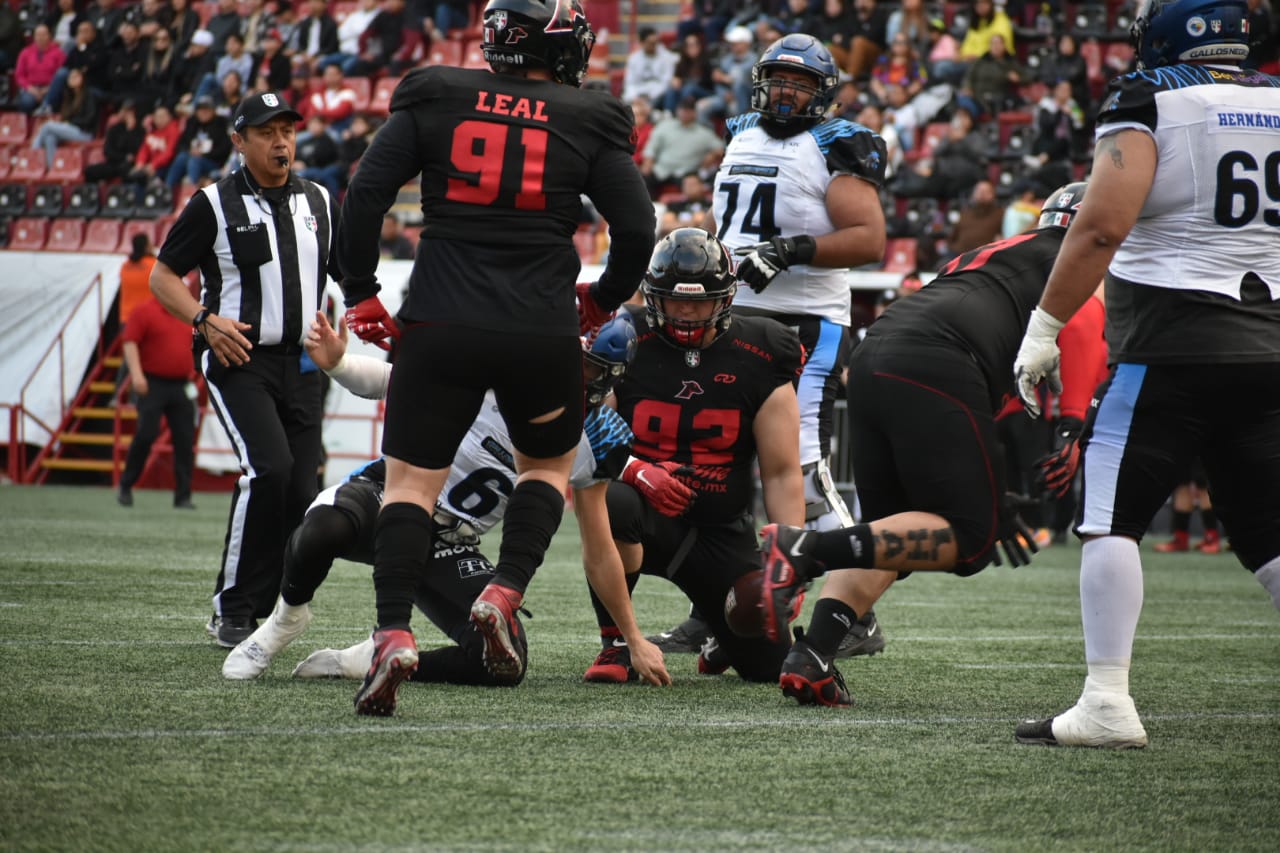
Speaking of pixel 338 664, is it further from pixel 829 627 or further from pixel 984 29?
pixel 984 29

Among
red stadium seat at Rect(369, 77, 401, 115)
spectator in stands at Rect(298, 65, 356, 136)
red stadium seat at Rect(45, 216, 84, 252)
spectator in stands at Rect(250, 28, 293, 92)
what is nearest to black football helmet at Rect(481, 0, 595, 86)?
spectator in stands at Rect(298, 65, 356, 136)

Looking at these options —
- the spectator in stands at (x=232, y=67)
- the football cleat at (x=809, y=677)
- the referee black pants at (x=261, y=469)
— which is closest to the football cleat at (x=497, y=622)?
the football cleat at (x=809, y=677)

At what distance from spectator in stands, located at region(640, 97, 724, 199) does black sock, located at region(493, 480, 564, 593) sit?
12389mm

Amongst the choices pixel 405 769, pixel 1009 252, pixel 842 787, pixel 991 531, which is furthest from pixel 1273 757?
pixel 405 769

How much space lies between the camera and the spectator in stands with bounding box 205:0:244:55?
67.1ft

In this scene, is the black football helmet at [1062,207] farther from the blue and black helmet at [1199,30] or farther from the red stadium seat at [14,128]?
the red stadium seat at [14,128]

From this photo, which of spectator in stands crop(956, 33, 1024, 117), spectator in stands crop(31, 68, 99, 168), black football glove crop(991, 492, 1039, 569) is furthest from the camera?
spectator in stands crop(31, 68, 99, 168)

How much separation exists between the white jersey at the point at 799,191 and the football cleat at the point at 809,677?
1.85 metres

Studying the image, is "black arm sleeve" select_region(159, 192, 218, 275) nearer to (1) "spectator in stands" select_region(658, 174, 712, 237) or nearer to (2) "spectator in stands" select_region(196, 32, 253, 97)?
(1) "spectator in stands" select_region(658, 174, 712, 237)

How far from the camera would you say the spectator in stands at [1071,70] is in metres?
15.3

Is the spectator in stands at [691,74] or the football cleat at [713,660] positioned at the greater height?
the spectator in stands at [691,74]

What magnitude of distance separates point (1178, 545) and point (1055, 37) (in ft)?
20.9

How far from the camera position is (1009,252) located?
4.47 meters

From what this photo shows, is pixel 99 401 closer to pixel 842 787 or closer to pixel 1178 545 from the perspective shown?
pixel 1178 545
